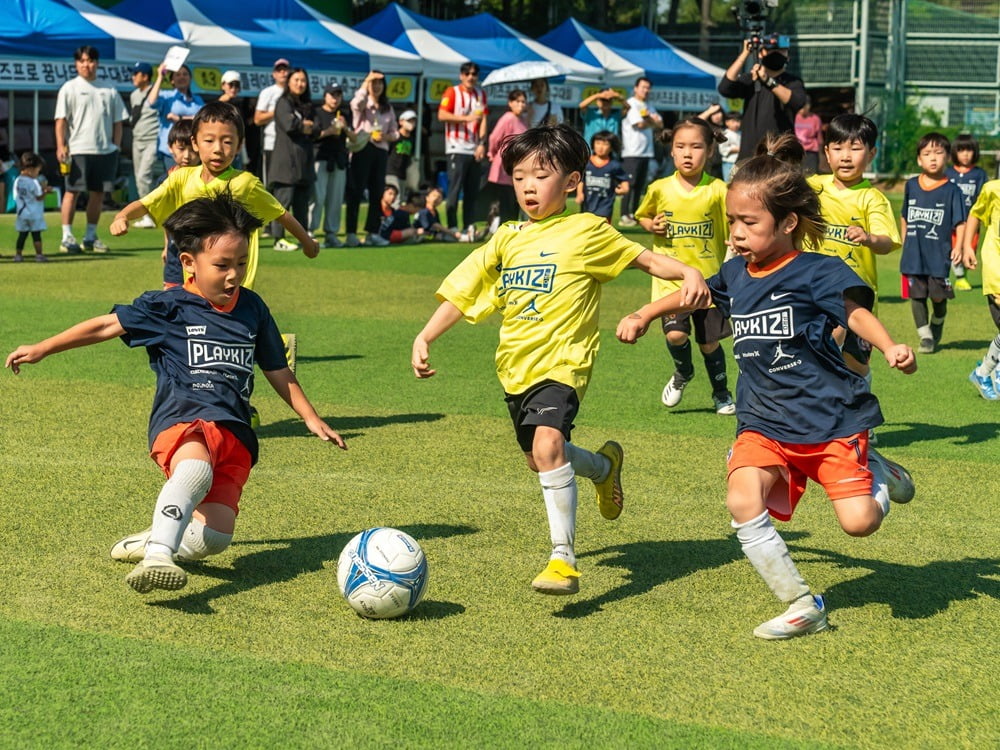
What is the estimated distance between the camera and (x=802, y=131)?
76.6ft

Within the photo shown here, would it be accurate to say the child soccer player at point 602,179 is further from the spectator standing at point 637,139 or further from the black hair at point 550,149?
the black hair at point 550,149

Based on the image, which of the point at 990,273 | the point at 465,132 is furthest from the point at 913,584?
the point at 465,132

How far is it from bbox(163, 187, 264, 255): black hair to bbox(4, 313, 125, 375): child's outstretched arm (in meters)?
0.38

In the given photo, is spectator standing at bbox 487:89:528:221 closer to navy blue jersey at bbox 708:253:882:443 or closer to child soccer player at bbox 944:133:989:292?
child soccer player at bbox 944:133:989:292

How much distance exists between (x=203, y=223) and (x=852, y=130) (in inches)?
161

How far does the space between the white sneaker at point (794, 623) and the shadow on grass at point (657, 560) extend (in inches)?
25.0

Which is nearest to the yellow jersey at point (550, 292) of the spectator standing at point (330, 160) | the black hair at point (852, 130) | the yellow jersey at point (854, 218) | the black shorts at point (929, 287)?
the black hair at point (852, 130)

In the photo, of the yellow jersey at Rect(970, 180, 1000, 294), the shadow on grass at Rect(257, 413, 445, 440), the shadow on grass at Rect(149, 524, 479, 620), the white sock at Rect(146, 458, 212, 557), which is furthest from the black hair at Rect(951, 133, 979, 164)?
the white sock at Rect(146, 458, 212, 557)

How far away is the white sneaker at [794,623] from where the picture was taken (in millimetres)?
4656

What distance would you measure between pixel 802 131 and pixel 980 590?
62.1ft

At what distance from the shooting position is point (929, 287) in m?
12.0

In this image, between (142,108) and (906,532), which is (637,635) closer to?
(906,532)

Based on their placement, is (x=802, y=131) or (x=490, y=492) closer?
(x=490, y=492)

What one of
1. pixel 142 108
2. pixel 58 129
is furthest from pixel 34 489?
pixel 142 108
